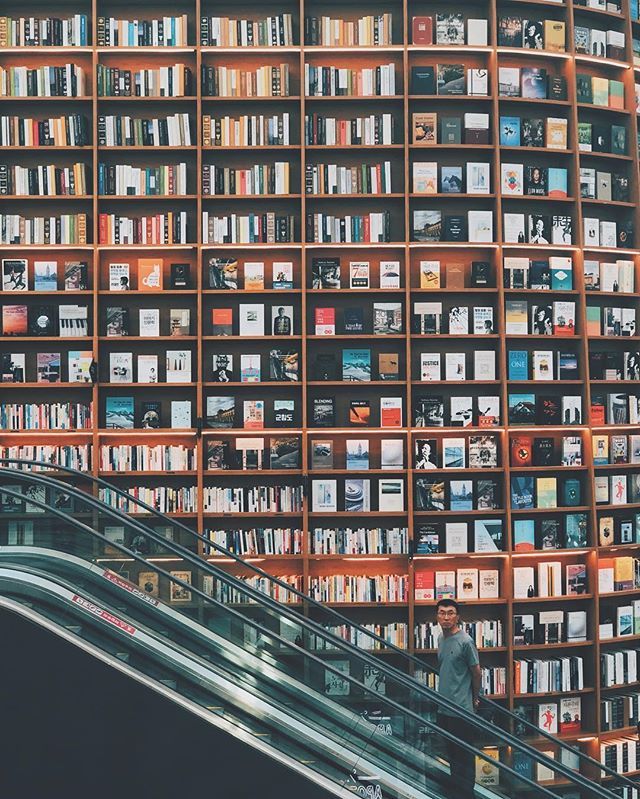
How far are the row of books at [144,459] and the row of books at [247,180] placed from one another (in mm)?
1975

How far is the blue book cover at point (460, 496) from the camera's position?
6.46 m

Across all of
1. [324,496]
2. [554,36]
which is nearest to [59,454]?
[324,496]

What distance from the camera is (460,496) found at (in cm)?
646

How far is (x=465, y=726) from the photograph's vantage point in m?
3.84

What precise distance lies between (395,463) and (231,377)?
1.41m

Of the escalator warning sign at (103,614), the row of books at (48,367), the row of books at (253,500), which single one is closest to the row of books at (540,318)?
the row of books at (253,500)

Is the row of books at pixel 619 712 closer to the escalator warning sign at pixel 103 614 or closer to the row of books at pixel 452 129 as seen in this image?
the escalator warning sign at pixel 103 614

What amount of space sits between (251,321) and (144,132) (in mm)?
1640

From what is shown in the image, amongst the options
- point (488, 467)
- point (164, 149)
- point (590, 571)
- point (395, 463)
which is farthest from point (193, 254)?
point (590, 571)

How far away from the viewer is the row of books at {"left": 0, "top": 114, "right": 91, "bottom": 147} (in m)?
6.47

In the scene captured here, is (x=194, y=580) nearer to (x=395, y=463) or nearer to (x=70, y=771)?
(x=70, y=771)

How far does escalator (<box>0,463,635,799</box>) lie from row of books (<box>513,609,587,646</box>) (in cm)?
222

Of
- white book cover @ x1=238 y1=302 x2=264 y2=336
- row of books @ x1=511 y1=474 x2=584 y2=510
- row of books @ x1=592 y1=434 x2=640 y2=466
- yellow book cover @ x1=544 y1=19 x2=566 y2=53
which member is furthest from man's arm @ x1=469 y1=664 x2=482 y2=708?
yellow book cover @ x1=544 y1=19 x2=566 y2=53

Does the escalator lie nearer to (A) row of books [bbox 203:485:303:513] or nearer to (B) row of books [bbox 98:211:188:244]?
(A) row of books [bbox 203:485:303:513]
